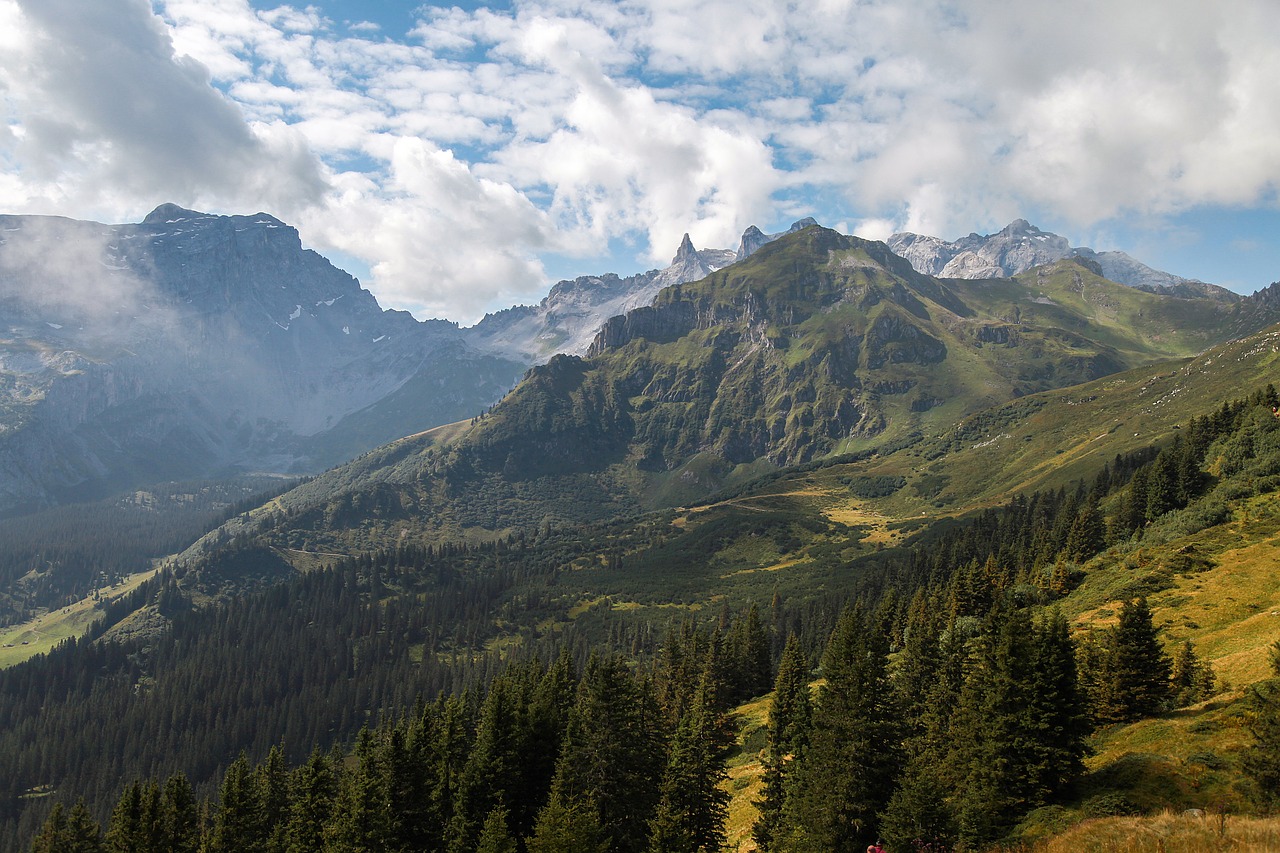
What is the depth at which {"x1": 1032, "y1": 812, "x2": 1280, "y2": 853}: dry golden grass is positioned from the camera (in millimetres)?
21281

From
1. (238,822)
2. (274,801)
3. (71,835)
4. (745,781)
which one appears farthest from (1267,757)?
(71,835)

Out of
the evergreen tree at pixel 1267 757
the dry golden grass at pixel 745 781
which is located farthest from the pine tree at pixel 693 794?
the evergreen tree at pixel 1267 757

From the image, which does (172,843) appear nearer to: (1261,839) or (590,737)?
(590,737)

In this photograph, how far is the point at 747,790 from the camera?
68750mm

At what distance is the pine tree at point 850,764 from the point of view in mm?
37625

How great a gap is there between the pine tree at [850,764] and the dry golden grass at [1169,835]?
34.6ft

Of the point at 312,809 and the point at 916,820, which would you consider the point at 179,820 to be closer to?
the point at 312,809

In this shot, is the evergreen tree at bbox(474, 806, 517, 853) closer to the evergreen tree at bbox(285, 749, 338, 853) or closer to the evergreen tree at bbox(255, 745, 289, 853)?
the evergreen tree at bbox(285, 749, 338, 853)

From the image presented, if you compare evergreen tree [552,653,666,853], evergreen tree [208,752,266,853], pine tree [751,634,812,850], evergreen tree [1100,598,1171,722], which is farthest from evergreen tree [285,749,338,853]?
evergreen tree [1100,598,1171,722]

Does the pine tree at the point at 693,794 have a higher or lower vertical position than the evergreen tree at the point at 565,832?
lower

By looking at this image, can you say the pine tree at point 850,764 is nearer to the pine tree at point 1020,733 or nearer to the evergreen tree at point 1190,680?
the pine tree at point 1020,733

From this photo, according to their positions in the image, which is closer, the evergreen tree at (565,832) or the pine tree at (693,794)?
the evergreen tree at (565,832)

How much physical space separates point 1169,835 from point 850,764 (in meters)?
17.0

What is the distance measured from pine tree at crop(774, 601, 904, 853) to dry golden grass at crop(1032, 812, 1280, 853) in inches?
415
